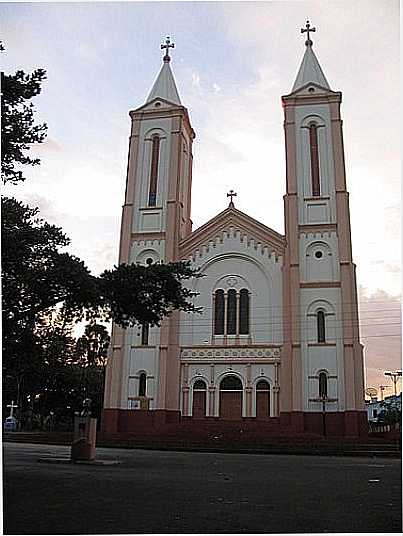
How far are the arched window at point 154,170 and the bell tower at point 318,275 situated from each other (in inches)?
165

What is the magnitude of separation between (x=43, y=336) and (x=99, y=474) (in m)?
2.00

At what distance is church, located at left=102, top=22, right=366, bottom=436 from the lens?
1547cm

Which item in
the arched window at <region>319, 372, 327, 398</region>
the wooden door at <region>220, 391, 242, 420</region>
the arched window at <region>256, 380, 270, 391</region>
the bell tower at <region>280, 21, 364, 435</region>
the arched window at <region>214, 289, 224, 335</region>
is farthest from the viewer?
the arched window at <region>214, 289, 224, 335</region>

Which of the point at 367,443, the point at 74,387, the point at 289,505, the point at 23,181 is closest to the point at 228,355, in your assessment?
the point at 367,443

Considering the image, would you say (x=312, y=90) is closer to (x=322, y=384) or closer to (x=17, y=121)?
(x=322, y=384)

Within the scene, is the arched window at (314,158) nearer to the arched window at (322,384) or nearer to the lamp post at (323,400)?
the arched window at (322,384)

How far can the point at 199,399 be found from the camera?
1617cm

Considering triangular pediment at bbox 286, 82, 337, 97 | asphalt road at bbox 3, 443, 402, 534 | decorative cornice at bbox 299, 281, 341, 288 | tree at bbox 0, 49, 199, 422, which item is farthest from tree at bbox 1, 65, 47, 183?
triangular pediment at bbox 286, 82, 337, 97

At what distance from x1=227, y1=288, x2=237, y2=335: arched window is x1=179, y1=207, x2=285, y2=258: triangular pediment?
173cm

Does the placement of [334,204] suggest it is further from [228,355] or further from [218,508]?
[218,508]

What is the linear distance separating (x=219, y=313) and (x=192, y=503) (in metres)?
12.8

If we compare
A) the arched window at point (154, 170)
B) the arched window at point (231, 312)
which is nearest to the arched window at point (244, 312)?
the arched window at point (231, 312)

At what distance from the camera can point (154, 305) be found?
22.5 ft

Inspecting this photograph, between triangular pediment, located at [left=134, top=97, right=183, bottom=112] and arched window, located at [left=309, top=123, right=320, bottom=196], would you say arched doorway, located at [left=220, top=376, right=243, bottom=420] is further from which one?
triangular pediment, located at [left=134, top=97, right=183, bottom=112]
